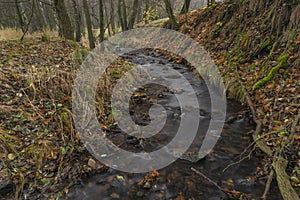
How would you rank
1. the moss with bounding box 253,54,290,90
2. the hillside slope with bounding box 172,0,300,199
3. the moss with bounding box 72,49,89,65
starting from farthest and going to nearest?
the moss with bounding box 72,49,89,65
the moss with bounding box 253,54,290,90
the hillside slope with bounding box 172,0,300,199

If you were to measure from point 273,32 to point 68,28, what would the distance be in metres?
7.69

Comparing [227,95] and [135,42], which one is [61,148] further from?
[135,42]

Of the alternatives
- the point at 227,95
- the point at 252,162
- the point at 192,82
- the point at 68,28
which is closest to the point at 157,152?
the point at 252,162

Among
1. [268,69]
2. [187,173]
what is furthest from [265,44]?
[187,173]

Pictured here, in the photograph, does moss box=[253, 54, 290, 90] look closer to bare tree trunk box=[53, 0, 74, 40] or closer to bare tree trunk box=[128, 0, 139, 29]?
bare tree trunk box=[53, 0, 74, 40]

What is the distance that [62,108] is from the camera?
4.34 m

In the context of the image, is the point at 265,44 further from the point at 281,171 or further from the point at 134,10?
the point at 134,10

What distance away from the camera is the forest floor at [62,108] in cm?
333

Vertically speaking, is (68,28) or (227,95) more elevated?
(68,28)

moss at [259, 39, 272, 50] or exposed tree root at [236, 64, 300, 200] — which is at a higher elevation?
moss at [259, 39, 272, 50]

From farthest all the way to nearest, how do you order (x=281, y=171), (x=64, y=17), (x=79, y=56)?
(x=64, y=17) < (x=79, y=56) < (x=281, y=171)

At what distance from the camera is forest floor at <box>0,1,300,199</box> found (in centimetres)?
333

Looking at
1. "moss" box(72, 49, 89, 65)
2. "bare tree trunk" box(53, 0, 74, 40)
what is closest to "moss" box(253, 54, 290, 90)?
"moss" box(72, 49, 89, 65)

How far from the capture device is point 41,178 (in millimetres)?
3309
